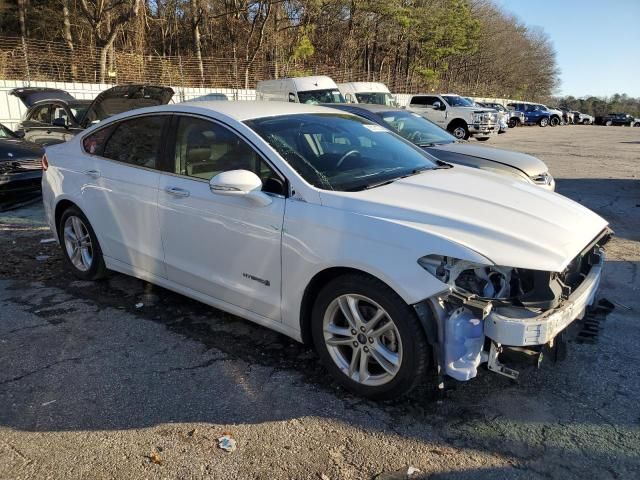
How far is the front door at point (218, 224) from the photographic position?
331 centimetres

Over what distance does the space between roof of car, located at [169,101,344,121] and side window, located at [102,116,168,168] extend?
18 centimetres

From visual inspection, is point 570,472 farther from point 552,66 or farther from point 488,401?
point 552,66

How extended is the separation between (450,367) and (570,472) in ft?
2.30

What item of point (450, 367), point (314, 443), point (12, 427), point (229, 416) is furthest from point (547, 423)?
point (12, 427)

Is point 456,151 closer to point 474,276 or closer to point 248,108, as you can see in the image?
point 248,108

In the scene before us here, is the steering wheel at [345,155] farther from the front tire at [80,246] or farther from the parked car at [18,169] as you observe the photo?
the parked car at [18,169]

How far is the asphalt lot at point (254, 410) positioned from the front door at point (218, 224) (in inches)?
17.6

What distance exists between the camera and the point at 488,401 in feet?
9.97

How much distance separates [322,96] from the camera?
17109mm

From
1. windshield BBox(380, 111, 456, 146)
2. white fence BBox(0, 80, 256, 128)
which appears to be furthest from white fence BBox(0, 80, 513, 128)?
windshield BBox(380, 111, 456, 146)

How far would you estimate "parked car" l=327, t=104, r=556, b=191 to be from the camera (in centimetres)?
715

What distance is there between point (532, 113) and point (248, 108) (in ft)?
139

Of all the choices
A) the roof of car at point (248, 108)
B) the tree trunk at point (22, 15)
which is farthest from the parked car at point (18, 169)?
the tree trunk at point (22, 15)

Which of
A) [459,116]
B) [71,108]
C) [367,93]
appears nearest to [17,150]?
[71,108]
